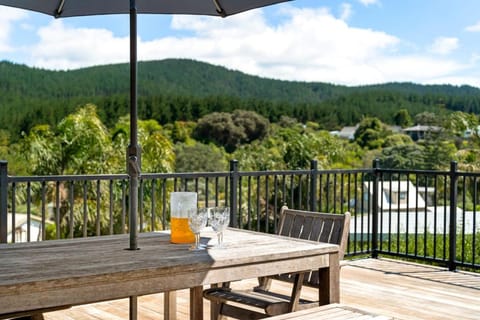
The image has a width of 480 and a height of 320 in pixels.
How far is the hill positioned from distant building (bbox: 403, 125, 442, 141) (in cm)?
101

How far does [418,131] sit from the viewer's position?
3878cm

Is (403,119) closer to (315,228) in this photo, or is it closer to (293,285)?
(315,228)

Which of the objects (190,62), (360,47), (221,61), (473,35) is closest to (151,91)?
(190,62)

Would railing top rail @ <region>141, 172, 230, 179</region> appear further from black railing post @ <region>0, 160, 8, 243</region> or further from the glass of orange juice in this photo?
Answer: the glass of orange juice

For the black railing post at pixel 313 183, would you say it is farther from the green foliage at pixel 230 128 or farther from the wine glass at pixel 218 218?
the green foliage at pixel 230 128

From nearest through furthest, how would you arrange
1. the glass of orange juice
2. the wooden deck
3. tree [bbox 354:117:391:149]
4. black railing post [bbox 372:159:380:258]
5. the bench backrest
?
the glass of orange juice
the bench backrest
the wooden deck
black railing post [bbox 372:159:380:258]
tree [bbox 354:117:391:149]

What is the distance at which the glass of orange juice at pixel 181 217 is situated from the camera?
2801 millimetres

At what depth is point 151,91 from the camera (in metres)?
37.8

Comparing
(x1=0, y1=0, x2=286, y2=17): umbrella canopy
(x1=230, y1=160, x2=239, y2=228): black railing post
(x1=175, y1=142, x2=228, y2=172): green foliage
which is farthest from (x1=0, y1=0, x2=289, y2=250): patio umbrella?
(x1=175, y1=142, x2=228, y2=172): green foliage

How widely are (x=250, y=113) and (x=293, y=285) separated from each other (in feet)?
120

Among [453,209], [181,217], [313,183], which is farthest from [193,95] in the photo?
[181,217]

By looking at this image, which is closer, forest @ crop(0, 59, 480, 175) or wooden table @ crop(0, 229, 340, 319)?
wooden table @ crop(0, 229, 340, 319)

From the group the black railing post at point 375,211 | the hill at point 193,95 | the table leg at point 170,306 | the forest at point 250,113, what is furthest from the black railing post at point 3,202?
the hill at point 193,95

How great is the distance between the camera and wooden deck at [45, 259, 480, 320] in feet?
13.7
